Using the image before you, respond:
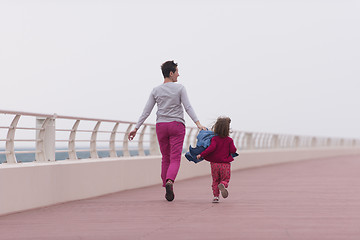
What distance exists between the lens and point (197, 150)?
11.1 m

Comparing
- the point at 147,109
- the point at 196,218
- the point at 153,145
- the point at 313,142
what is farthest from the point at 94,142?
the point at 313,142

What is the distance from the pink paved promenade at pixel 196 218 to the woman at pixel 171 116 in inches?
19.6

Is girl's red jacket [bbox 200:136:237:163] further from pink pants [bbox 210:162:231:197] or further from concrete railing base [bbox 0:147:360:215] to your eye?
concrete railing base [bbox 0:147:360:215]

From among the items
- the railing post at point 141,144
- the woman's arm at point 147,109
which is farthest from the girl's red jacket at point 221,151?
the railing post at point 141,144

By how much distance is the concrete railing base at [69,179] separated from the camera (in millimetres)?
9633

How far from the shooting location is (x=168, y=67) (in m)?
11.2

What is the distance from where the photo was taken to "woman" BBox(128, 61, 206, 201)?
1096cm

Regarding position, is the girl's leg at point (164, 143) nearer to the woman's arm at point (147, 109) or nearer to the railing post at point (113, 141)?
the woman's arm at point (147, 109)

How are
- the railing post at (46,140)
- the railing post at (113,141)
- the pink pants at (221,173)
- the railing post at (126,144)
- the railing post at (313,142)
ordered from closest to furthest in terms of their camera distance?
1. the pink pants at (221,173)
2. the railing post at (46,140)
3. the railing post at (113,141)
4. the railing post at (126,144)
5. the railing post at (313,142)

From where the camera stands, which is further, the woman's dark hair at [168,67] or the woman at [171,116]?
the woman's dark hair at [168,67]

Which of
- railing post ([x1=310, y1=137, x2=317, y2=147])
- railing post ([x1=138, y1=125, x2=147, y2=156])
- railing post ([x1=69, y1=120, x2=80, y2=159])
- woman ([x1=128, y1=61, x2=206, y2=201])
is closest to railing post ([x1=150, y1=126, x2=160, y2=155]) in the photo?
railing post ([x1=138, y1=125, x2=147, y2=156])

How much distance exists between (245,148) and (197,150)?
18.1 m

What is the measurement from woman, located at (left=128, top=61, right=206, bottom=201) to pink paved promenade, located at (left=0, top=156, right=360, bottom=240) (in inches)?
19.6

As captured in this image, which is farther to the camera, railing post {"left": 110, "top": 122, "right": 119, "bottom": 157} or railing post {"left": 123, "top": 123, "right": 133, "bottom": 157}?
railing post {"left": 123, "top": 123, "right": 133, "bottom": 157}
